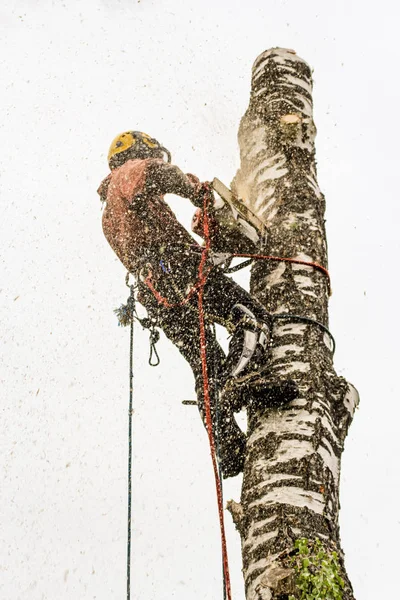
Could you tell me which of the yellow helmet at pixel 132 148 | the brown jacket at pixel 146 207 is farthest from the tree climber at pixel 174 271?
the yellow helmet at pixel 132 148

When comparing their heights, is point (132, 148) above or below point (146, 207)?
above

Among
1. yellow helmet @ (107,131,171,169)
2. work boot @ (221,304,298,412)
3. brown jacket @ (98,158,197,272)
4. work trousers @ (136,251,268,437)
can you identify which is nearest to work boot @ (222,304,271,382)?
work boot @ (221,304,298,412)

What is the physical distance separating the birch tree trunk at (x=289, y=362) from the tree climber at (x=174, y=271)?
250mm

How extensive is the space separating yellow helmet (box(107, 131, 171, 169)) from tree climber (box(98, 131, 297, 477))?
45 cm

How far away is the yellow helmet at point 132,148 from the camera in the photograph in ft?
15.1

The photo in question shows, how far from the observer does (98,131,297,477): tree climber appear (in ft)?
11.6

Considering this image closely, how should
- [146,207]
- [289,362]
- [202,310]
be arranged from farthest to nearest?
[146,207] → [202,310] → [289,362]

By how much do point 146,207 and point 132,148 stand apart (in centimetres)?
78

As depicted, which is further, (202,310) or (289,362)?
(202,310)

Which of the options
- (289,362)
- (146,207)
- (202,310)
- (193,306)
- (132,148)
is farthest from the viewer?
(132,148)

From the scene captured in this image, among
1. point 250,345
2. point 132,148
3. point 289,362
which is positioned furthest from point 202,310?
point 132,148

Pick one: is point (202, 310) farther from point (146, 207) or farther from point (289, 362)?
point (146, 207)

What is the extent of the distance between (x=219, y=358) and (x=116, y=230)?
1035 millimetres

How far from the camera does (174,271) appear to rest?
152 inches
